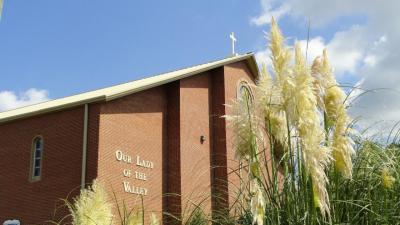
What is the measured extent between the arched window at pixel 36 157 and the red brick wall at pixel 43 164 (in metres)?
0.16

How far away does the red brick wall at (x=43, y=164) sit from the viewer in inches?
718

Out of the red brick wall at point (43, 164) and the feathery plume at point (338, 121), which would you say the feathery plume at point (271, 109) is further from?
the red brick wall at point (43, 164)

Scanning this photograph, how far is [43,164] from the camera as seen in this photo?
19.0 metres

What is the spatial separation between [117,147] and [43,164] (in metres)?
2.59

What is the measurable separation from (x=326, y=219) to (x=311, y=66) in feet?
4.31

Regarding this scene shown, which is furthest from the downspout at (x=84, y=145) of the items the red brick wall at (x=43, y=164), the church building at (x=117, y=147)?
the red brick wall at (x=43, y=164)

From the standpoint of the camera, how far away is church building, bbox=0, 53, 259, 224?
59.0 ft

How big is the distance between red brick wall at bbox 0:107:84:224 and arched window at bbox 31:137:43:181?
161 mm

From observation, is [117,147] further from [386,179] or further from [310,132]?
[310,132]

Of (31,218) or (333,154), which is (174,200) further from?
(333,154)

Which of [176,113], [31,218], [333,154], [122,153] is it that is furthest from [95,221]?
[176,113]

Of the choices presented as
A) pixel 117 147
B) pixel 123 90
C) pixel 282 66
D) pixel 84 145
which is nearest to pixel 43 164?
pixel 84 145

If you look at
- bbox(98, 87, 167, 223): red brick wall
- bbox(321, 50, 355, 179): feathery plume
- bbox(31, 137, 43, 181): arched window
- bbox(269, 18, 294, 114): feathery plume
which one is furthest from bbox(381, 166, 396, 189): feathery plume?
bbox(31, 137, 43, 181): arched window

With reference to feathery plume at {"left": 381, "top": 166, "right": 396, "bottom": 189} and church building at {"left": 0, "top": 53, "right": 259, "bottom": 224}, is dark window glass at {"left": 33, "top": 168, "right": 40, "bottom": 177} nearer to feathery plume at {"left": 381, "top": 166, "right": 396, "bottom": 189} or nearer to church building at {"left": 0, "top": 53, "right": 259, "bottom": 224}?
church building at {"left": 0, "top": 53, "right": 259, "bottom": 224}
